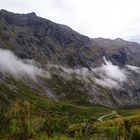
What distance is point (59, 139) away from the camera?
28594 millimetres

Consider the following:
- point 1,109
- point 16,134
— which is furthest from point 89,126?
point 1,109

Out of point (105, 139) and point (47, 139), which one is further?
point (105, 139)

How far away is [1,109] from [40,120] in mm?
5564

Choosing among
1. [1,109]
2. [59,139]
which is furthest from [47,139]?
[1,109]

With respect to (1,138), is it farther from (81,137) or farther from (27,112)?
(81,137)

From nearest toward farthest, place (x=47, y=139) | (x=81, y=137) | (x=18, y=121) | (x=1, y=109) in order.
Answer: (x=47, y=139) → (x=81, y=137) → (x=18, y=121) → (x=1, y=109)

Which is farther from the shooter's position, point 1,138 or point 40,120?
point 40,120

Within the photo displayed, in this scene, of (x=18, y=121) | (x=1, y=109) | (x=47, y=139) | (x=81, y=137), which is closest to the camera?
(x=47, y=139)

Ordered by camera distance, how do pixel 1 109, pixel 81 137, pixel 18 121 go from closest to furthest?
pixel 81 137 → pixel 18 121 → pixel 1 109

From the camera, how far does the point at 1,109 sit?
38.0 meters

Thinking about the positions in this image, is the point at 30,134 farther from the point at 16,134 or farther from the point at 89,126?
the point at 89,126

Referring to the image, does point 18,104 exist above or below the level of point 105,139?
above

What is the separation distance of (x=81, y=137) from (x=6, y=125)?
23.0ft

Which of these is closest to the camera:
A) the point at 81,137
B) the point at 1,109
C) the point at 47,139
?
the point at 47,139
